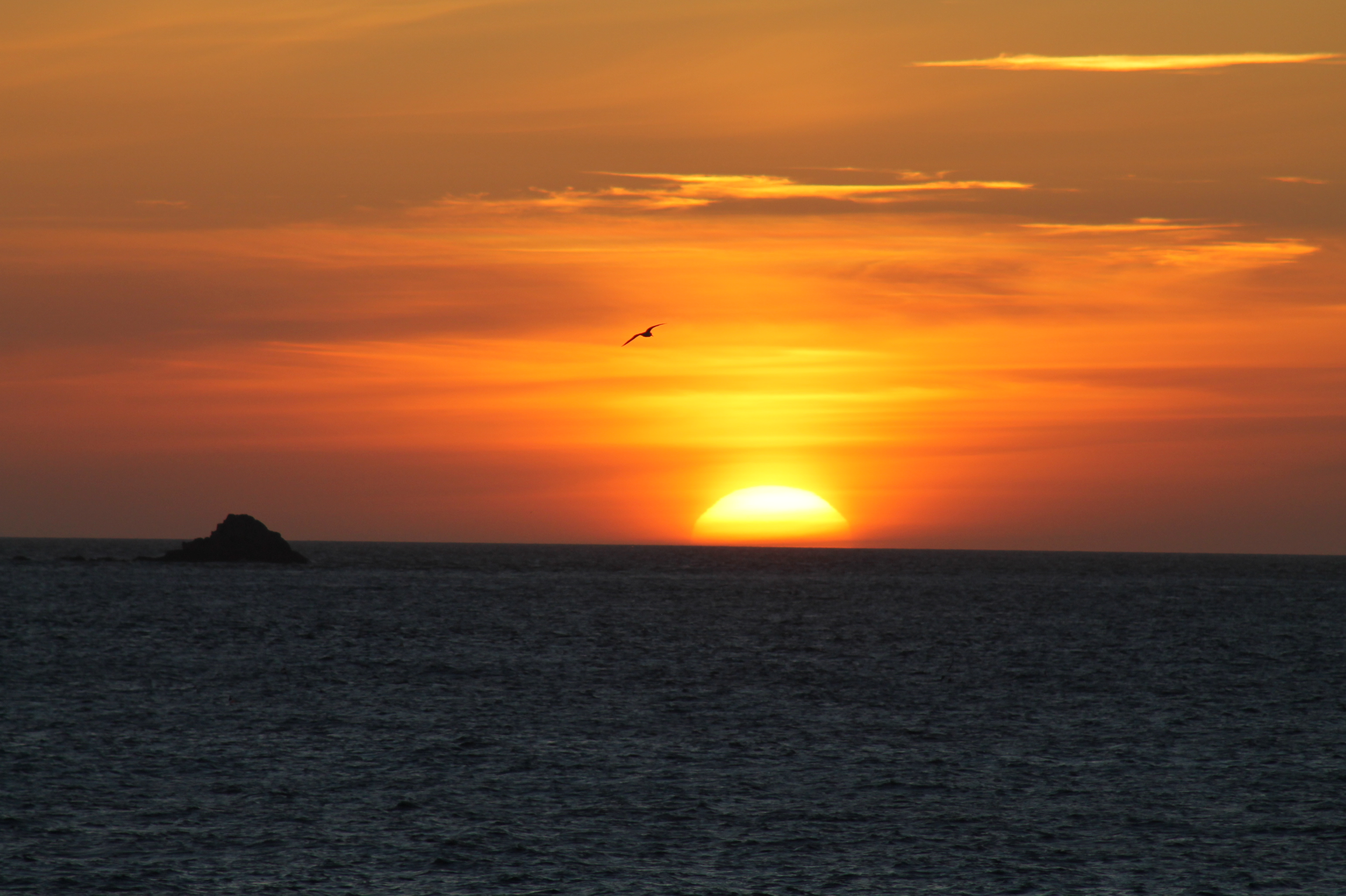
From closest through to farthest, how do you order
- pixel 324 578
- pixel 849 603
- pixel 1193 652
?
pixel 1193 652 → pixel 849 603 → pixel 324 578

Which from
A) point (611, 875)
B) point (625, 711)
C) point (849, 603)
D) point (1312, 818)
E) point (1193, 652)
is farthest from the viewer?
point (849, 603)

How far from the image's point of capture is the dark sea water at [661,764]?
32188 millimetres

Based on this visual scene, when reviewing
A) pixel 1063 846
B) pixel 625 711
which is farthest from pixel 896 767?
pixel 625 711

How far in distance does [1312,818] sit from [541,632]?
6620 centimetres

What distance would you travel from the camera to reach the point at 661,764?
4462cm

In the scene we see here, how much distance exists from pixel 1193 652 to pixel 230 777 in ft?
214

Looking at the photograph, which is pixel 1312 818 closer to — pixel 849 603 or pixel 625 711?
pixel 625 711

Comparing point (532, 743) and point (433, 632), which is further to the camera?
point (433, 632)

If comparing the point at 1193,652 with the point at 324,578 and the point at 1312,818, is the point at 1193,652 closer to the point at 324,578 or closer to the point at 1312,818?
the point at 1312,818

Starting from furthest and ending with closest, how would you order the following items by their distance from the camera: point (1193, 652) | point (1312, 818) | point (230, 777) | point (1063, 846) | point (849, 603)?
point (849, 603)
point (1193, 652)
point (230, 777)
point (1312, 818)
point (1063, 846)

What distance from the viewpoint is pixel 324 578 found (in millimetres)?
189000

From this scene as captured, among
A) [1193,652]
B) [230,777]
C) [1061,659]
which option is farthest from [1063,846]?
[1193,652]

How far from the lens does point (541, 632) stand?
98125 millimetres

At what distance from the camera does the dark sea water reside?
1267 inches
